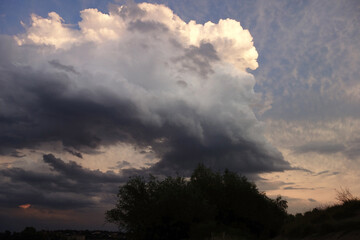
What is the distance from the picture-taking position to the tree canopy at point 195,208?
5015cm

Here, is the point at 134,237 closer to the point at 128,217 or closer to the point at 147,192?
the point at 128,217

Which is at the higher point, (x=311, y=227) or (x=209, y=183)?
(x=209, y=183)

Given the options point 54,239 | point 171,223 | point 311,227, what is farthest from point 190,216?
point 54,239

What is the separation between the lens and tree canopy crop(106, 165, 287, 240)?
50.2m

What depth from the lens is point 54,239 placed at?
198625 mm

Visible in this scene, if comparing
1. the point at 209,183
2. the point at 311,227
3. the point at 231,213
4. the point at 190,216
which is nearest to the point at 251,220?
the point at 231,213

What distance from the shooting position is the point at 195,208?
5119 cm

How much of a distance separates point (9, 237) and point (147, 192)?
16984 centimetres

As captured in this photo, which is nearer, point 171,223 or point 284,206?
point 171,223

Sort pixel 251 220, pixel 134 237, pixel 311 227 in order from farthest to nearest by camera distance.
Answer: pixel 251 220
pixel 134 237
pixel 311 227

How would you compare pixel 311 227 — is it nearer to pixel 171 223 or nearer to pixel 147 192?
pixel 171 223

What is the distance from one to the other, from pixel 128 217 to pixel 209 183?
56.0ft

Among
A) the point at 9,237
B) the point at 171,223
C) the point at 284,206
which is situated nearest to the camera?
the point at 171,223

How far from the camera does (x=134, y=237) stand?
54.5 m
